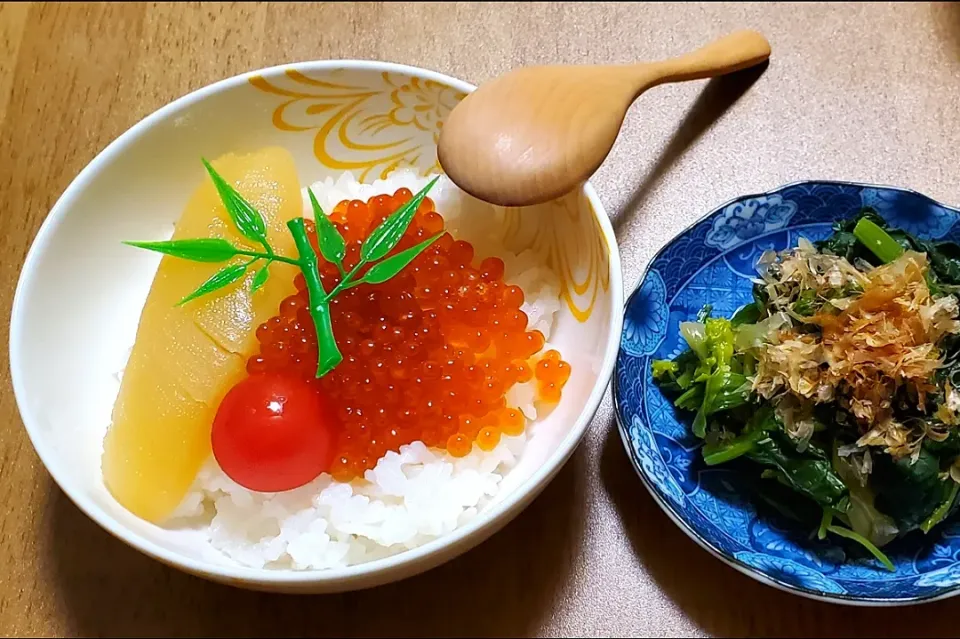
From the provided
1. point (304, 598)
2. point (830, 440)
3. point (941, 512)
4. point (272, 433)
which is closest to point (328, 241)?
point (272, 433)

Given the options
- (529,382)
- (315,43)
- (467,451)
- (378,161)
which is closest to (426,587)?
(467,451)

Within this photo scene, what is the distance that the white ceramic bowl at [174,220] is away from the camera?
93 centimetres

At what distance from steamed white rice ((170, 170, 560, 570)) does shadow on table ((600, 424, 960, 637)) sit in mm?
223

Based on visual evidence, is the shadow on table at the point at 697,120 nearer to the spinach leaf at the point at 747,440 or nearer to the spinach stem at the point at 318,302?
the spinach leaf at the point at 747,440

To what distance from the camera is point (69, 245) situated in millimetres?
1078

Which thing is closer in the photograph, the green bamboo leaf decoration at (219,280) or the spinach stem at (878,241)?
the green bamboo leaf decoration at (219,280)

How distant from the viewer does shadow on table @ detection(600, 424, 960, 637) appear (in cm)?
102

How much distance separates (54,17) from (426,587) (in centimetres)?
117

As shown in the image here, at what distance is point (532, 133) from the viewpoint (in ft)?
3.39

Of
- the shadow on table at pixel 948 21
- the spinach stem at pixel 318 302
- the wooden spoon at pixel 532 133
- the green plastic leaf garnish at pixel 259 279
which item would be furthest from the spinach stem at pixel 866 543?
the shadow on table at pixel 948 21

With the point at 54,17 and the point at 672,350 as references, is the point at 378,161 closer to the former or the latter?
the point at 672,350

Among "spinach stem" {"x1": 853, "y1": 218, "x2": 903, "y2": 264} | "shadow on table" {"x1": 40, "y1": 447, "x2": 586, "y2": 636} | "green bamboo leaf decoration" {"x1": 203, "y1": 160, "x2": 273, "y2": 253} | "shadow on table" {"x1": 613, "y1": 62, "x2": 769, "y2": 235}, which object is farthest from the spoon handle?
"shadow on table" {"x1": 40, "y1": 447, "x2": 586, "y2": 636}

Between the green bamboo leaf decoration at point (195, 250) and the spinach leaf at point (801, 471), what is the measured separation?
695mm

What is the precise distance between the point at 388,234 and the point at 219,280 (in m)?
0.21
